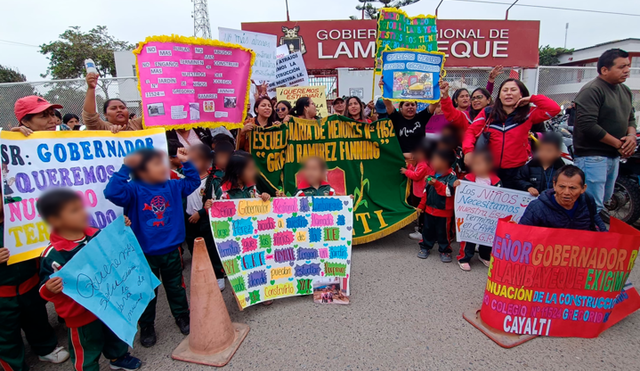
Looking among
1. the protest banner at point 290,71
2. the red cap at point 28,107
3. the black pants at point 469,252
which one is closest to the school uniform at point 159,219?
the red cap at point 28,107

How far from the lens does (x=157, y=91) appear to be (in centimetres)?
307

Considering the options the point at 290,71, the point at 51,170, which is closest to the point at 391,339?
the point at 51,170

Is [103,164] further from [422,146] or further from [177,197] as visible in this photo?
[422,146]

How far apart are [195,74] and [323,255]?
2.13 metres

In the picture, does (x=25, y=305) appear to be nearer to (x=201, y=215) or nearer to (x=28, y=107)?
(x=28, y=107)

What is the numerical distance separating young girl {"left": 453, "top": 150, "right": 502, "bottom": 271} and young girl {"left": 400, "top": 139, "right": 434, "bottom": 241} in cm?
54

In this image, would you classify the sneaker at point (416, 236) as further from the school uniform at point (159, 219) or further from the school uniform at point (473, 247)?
the school uniform at point (159, 219)

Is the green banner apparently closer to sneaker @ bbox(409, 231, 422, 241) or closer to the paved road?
sneaker @ bbox(409, 231, 422, 241)

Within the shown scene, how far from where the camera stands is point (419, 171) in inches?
166

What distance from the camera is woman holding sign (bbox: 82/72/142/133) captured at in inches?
104

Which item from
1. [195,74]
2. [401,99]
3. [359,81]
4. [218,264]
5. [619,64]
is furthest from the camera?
[359,81]

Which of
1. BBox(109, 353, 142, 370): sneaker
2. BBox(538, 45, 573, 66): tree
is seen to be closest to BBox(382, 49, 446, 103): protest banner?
BBox(109, 353, 142, 370): sneaker

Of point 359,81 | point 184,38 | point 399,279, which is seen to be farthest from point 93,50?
point 399,279

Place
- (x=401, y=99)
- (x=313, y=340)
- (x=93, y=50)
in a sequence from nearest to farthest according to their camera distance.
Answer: (x=313, y=340) → (x=401, y=99) → (x=93, y=50)
